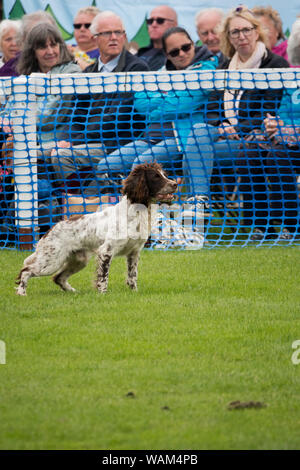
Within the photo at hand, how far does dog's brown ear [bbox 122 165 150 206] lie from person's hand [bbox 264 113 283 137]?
3.10 metres

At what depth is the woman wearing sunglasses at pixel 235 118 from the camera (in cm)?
1073

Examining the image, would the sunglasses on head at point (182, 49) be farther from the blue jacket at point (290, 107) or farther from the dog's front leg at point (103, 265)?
the dog's front leg at point (103, 265)

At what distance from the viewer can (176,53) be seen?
1223cm

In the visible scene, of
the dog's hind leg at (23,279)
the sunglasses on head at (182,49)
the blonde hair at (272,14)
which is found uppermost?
the blonde hair at (272,14)

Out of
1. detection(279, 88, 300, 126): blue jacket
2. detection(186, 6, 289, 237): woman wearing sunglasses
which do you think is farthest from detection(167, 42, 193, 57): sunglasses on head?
detection(279, 88, 300, 126): blue jacket

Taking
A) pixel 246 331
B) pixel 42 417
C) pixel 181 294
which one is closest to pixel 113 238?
pixel 181 294

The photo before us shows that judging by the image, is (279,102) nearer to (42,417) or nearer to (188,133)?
(188,133)

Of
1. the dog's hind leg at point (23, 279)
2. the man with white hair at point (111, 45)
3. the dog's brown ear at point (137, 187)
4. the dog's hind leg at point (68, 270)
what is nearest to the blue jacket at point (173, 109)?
the man with white hair at point (111, 45)

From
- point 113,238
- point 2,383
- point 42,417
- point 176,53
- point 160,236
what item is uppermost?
point 176,53

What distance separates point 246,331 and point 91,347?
47.9 inches

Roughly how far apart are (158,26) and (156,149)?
4814 millimetres

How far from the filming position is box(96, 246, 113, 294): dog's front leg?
7.91 meters

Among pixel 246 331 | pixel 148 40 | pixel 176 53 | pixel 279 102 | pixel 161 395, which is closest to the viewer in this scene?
pixel 161 395

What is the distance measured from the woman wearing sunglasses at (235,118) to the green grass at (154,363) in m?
2.35
